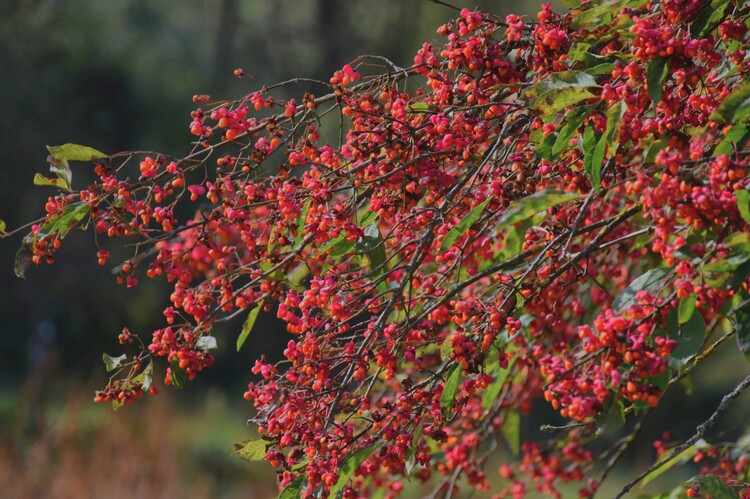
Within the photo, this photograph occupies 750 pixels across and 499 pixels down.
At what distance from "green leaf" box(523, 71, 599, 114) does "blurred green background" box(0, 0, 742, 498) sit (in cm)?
390

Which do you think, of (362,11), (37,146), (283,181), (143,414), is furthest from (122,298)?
(283,181)

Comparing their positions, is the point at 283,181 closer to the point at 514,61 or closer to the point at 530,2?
the point at 514,61

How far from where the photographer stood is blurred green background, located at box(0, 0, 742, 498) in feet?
20.4

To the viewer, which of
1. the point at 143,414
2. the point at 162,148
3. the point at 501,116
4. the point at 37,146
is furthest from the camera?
the point at 162,148

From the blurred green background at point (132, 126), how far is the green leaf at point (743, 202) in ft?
13.5

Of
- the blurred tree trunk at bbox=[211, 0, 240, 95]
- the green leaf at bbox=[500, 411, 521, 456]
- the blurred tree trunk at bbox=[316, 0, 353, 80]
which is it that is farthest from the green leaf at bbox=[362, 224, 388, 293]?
the blurred tree trunk at bbox=[316, 0, 353, 80]

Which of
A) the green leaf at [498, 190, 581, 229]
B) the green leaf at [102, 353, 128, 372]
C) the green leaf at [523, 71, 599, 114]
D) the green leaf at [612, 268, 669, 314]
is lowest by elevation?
the green leaf at [612, 268, 669, 314]

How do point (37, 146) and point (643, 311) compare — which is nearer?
point (643, 311)

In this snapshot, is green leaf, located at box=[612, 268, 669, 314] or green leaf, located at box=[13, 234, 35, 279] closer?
green leaf, located at box=[612, 268, 669, 314]

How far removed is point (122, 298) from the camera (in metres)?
9.41

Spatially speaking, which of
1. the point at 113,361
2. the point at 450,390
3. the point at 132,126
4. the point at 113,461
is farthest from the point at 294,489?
the point at 132,126

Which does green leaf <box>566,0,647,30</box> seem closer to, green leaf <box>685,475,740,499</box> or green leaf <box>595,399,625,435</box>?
green leaf <box>595,399,625,435</box>

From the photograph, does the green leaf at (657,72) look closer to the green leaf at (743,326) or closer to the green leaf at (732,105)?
the green leaf at (732,105)

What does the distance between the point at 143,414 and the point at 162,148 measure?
5.06 metres
